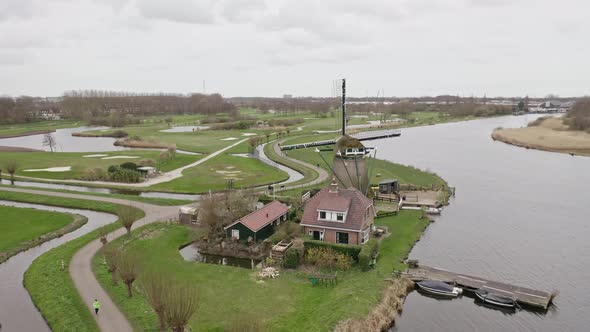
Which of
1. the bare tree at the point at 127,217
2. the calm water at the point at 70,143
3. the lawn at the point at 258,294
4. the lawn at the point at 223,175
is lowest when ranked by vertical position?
the lawn at the point at 258,294

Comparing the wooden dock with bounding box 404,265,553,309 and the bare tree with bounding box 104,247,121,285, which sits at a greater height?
the bare tree with bounding box 104,247,121,285

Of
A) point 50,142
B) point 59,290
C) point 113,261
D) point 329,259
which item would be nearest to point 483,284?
point 329,259

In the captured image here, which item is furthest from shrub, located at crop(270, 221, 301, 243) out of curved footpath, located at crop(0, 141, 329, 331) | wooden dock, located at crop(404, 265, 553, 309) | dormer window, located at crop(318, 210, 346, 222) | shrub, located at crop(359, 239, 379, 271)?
curved footpath, located at crop(0, 141, 329, 331)

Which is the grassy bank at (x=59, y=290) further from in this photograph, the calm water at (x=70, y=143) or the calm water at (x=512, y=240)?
the calm water at (x=70, y=143)

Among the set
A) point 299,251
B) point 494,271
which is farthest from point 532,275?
point 299,251

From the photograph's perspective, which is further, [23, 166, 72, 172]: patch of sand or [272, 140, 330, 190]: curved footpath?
[23, 166, 72, 172]: patch of sand

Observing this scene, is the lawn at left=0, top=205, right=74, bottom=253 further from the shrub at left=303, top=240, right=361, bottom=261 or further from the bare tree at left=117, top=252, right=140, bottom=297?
the shrub at left=303, top=240, right=361, bottom=261

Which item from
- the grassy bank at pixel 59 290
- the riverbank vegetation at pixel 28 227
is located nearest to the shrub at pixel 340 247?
the grassy bank at pixel 59 290
